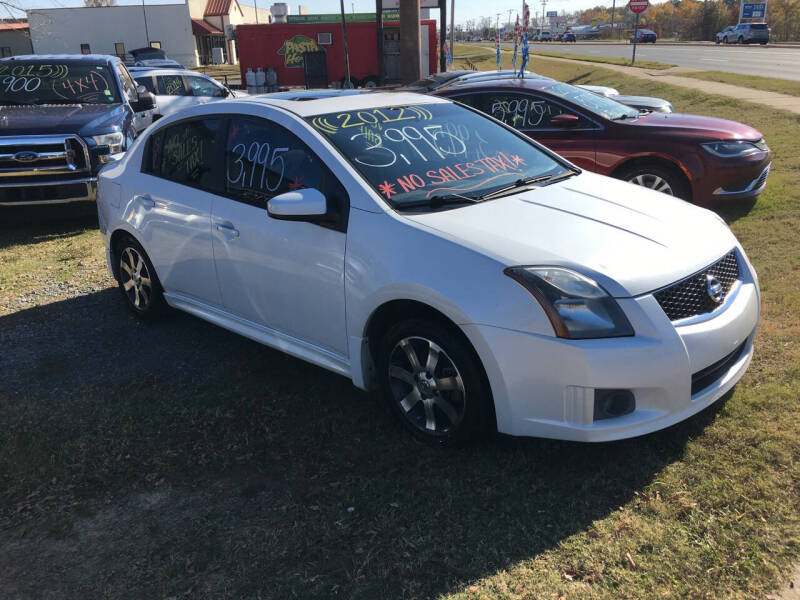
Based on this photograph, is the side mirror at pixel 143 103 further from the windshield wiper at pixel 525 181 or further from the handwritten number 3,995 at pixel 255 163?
the windshield wiper at pixel 525 181

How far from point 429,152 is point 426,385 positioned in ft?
4.56

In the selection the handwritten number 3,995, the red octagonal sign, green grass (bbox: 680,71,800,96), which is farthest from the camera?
the red octagonal sign

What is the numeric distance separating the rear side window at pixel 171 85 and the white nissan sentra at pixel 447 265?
38.1ft

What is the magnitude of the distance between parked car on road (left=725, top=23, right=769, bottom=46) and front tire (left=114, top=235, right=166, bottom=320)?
181 feet

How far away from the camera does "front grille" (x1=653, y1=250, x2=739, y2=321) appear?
2.96m

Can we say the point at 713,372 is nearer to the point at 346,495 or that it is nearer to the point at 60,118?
the point at 346,495

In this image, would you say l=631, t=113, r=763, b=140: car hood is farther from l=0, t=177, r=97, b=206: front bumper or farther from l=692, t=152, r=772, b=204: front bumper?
l=0, t=177, r=97, b=206: front bumper

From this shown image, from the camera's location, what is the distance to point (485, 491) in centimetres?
308

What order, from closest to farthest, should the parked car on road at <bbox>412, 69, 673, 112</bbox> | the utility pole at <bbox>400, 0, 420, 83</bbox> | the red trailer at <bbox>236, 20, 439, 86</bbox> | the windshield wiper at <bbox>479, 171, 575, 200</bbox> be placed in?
the windshield wiper at <bbox>479, 171, 575, 200</bbox>
the parked car on road at <bbox>412, 69, 673, 112</bbox>
the utility pole at <bbox>400, 0, 420, 83</bbox>
the red trailer at <bbox>236, 20, 439, 86</bbox>

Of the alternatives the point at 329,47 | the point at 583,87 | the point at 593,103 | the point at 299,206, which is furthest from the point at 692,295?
the point at 329,47

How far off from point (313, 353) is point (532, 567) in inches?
67.9

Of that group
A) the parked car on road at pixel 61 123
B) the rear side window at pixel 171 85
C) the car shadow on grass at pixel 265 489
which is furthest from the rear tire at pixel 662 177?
the rear side window at pixel 171 85

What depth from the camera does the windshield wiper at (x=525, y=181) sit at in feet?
12.2

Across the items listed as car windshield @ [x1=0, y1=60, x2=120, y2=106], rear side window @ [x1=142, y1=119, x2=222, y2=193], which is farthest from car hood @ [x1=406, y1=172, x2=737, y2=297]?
car windshield @ [x1=0, y1=60, x2=120, y2=106]
